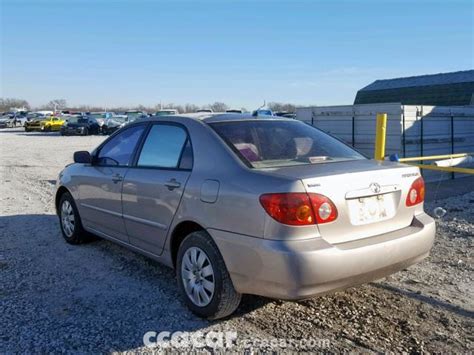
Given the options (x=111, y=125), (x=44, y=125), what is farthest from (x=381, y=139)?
(x=44, y=125)

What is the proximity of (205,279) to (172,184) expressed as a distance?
836 mm

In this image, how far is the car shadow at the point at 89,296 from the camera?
11.6 feet

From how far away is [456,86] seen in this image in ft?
76.5

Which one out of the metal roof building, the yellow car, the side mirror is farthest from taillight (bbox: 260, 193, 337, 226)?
the yellow car

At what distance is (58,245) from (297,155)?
3.54 m

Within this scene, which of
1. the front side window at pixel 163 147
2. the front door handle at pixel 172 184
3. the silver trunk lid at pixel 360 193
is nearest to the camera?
the silver trunk lid at pixel 360 193

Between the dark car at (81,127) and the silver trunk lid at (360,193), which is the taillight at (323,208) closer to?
the silver trunk lid at (360,193)

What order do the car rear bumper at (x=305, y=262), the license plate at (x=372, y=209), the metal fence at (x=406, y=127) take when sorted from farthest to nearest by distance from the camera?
the metal fence at (x=406, y=127)
the license plate at (x=372, y=209)
the car rear bumper at (x=305, y=262)

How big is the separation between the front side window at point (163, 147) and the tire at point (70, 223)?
5.50ft

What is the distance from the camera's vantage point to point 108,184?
16.0 ft

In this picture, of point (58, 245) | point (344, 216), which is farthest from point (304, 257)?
point (58, 245)

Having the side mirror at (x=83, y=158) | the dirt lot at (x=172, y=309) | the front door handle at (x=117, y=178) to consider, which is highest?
the side mirror at (x=83, y=158)

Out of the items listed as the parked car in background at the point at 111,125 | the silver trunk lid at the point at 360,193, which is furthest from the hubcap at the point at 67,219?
the parked car in background at the point at 111,125

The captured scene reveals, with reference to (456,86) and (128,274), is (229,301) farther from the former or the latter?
(456,86)
